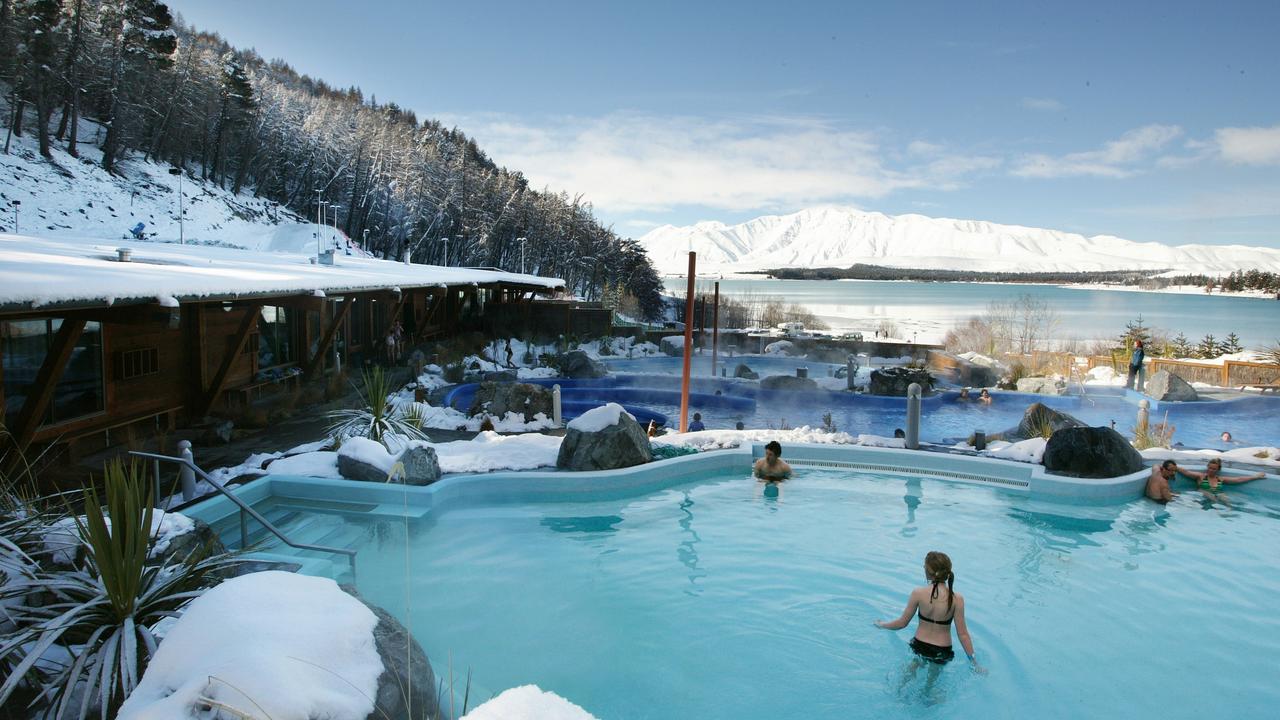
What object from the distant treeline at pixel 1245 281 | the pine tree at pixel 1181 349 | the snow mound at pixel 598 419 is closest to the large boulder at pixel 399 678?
the snow mound at pixel 598 419

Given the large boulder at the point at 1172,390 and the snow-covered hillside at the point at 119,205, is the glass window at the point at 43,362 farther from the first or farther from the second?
the large boulder at the point at 1172,390

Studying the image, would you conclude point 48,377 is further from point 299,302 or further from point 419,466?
point 299,302

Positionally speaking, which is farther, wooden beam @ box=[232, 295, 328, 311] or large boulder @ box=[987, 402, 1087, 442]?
large boulder @ box=[987, 402, 1087, 442]

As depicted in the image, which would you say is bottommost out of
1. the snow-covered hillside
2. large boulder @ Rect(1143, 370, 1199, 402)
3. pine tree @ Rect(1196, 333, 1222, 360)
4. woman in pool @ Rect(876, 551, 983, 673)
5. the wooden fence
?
woman in pool @ Rect(876, 551, 983, 673)

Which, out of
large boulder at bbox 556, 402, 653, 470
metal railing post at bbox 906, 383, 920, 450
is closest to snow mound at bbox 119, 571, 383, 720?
large boulder at bbox 556, 402, 653, 470

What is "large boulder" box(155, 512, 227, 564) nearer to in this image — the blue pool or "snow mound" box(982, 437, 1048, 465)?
"snow mound" box(982, 437, 1048, 465)

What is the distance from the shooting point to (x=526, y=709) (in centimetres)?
219

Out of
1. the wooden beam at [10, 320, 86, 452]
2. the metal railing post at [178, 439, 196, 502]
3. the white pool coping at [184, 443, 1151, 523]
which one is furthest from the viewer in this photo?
the white pool coping at [184, 443, 1151, 523]

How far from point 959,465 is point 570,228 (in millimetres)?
38941

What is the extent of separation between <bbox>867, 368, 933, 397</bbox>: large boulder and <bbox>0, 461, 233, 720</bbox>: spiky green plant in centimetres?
1419

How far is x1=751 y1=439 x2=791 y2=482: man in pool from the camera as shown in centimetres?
831

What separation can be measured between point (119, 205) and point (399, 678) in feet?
116

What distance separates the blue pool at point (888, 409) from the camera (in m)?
12.8

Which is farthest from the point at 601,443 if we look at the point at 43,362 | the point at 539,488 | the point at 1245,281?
the point at 1245,281
